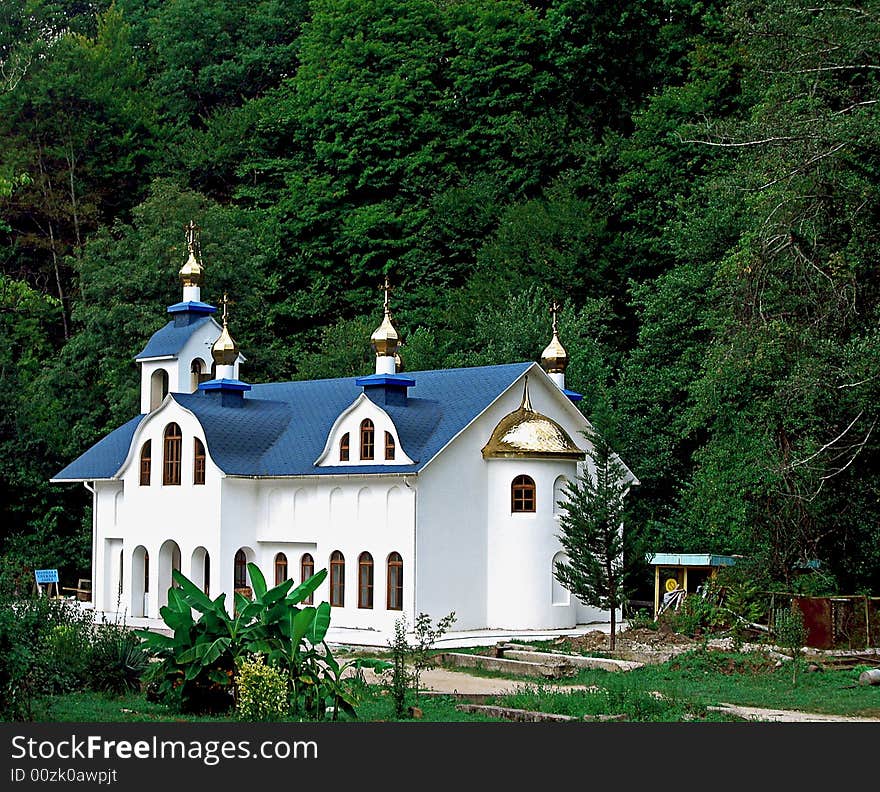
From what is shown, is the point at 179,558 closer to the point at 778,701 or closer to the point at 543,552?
the point at 543,552

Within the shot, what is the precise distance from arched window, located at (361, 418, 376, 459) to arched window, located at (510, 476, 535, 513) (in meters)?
3.35

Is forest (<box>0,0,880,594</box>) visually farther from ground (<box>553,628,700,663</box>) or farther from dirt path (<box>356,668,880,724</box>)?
dirt path (<box>356,668,880,724</box>)

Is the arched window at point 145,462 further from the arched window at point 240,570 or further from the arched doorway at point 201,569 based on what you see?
the arched window at point 240,570

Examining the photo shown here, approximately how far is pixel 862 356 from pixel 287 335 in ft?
110

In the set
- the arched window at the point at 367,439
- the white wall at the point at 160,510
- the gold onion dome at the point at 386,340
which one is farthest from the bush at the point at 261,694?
the white wall at the point at 160,510

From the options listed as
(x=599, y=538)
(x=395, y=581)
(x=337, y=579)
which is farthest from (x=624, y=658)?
(x=337, y=579)

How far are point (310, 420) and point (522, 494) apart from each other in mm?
6457

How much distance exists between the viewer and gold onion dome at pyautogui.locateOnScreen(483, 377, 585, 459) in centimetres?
3162

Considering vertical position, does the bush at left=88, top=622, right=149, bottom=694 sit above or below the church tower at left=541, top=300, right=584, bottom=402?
below

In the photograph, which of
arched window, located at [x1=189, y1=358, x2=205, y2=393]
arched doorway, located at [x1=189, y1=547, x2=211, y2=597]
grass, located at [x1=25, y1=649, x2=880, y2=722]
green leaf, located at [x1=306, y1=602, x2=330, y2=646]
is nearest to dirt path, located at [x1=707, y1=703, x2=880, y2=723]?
grass, located at [x1=25, y1=649, x2=880, y2=722]

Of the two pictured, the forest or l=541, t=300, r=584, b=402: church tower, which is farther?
l=541, t=300, r=584, b=402: church tower

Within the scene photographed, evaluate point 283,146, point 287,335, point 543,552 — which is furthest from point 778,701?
point 283,146

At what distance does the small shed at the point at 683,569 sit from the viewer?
105 ft

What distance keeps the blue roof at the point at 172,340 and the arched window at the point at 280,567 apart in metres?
7.76
